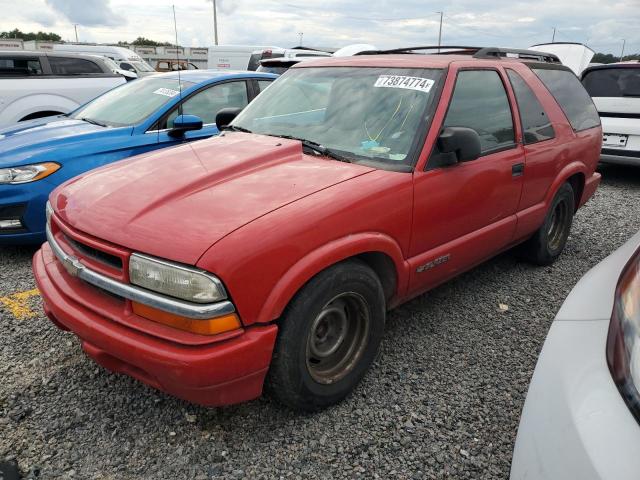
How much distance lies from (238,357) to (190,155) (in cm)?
136

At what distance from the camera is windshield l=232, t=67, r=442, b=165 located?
278 centimetres

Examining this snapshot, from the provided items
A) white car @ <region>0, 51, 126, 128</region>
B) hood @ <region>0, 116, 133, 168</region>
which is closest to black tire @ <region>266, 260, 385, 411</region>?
hood @ <region>0, 116, 133, 168</region>

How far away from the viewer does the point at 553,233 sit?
4.43m

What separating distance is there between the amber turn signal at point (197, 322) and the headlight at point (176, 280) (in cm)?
8

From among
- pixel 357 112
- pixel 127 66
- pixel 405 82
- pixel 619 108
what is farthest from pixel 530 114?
pixel 127 66

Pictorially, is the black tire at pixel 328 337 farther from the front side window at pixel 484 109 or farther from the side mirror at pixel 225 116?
the side mirror at pixel 225 116

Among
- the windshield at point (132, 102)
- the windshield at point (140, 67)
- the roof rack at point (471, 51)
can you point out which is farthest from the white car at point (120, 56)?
the roof rack at point (471, 51)

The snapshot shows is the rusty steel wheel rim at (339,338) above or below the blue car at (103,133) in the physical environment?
below

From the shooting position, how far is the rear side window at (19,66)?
6.95 metres

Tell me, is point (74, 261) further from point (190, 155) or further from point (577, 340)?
point (577, 340)

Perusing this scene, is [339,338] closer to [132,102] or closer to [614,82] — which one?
[132,102]

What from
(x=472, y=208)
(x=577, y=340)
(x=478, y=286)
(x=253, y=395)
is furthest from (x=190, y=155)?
(x=478, y=286)

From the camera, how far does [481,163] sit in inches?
121

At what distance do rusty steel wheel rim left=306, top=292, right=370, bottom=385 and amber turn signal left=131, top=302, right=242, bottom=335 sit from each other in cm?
53
